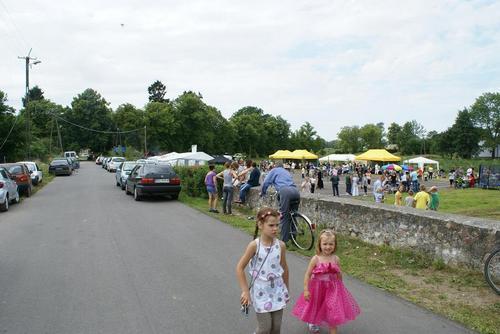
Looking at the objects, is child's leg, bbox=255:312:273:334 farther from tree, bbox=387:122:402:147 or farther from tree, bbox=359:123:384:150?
tree, bbox=387:122:402:147

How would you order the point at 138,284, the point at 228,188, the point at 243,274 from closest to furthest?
the point at 243,274 < the point at 138,284 < the point at 228,188

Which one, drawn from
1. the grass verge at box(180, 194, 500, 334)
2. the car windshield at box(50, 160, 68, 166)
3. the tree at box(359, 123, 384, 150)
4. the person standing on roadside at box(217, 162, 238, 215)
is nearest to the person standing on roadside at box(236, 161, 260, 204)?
the person standing on roadside at box(217, 162, 238, 215)

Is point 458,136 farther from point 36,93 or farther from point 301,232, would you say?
point 36,93

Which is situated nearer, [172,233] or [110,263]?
[110,263]

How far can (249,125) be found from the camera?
338 ft

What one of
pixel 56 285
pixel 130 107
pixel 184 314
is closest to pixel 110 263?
pixel 56 285

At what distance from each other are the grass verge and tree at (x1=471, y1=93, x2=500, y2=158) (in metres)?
110

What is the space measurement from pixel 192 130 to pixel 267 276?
257 ft

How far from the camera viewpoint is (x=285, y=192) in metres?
8.06

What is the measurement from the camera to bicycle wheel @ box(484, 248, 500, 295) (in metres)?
5.38

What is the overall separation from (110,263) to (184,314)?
2.78 m

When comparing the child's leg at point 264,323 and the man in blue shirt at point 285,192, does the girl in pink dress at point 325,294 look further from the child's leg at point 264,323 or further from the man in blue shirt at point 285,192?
the man in blue shirt at point 285,192

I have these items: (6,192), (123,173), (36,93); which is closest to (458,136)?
(123,173)

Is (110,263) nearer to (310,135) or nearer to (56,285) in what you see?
(56,285)
